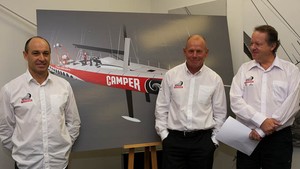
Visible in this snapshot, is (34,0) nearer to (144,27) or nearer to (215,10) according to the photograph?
(144,27)

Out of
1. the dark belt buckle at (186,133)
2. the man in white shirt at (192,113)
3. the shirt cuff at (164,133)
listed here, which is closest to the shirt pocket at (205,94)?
the man in white shirt at (192,113)

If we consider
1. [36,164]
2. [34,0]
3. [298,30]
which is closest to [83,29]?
[34,0]

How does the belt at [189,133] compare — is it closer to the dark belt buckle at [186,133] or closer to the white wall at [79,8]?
the dark belt buckle at [186,133]

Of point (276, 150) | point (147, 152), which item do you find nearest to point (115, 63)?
point (147, 152)

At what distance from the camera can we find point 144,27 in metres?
2.90

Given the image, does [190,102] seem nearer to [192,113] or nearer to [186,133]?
[192,113]

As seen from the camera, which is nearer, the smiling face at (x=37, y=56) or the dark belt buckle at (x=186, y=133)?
the smiling face at (x=37, y=56)

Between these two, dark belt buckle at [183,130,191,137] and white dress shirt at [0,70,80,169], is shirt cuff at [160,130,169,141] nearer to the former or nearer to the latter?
dark belt buckle at [183,130,191,137]

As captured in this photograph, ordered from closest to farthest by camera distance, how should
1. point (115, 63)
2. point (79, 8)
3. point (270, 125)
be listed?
point (270, 125)
point (115, 63)
point (79, 8)

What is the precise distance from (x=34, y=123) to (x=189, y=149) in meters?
1.18

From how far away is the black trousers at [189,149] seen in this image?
7.45 feet

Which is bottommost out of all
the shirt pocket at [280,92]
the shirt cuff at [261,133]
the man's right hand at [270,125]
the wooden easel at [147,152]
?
the wooden easel at [147,152]

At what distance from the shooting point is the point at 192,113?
2.30m

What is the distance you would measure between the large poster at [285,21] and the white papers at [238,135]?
2.00 feet
